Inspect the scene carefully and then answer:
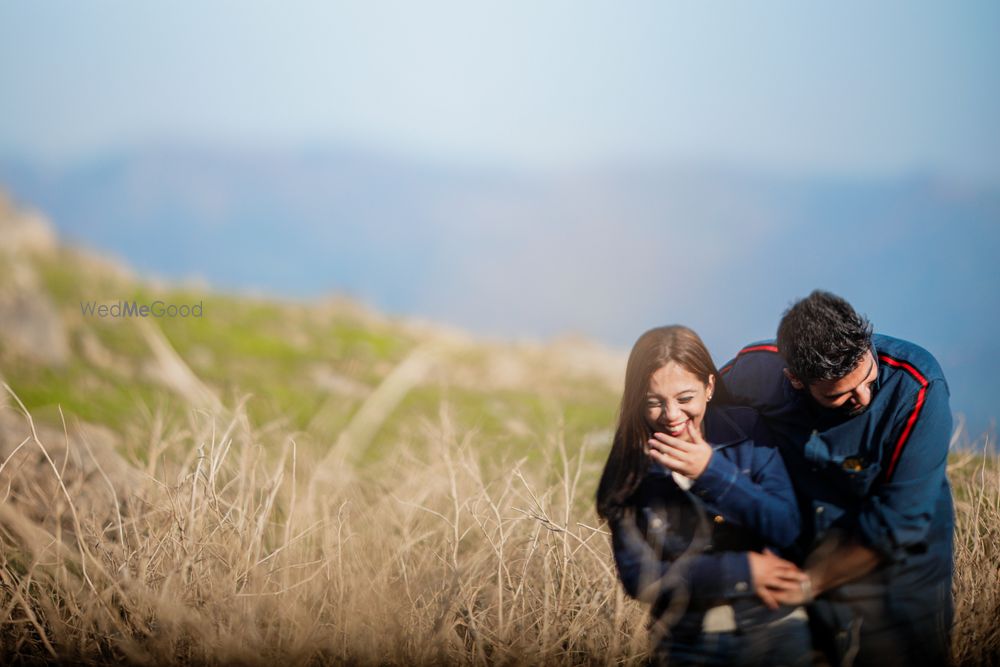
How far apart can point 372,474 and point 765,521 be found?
3460mm

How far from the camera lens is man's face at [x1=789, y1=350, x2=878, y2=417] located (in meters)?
3.33

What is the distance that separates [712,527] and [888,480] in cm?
65

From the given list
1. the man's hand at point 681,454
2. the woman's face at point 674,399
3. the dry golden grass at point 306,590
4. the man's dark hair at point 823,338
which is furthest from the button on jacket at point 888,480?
the dry golden grass at point 306,590

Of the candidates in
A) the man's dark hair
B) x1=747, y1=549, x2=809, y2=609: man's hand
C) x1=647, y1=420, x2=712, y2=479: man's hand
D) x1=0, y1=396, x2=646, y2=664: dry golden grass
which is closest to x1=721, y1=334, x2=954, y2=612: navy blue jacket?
x1=747, y1=549, x2=809, y2=609: man's hand

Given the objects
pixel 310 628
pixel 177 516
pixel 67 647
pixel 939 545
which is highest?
pixel 939 545

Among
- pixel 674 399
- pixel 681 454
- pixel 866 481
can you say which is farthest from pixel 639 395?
pixel 866 481

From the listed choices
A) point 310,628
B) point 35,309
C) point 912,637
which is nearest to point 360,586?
point 310,628

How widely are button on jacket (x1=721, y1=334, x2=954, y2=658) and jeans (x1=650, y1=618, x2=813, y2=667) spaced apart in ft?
0.66

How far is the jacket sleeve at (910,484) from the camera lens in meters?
3.29

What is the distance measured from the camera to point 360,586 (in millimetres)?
4309

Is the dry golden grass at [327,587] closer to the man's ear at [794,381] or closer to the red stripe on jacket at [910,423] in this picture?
the man's ear at [794,381]

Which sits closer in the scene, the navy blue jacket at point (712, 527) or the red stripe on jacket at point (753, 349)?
the navy blue jacket at point (712, 527)

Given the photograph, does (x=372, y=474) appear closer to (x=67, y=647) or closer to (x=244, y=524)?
(x=244, y=524)

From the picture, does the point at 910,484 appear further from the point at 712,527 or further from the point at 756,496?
the point at 712,527
